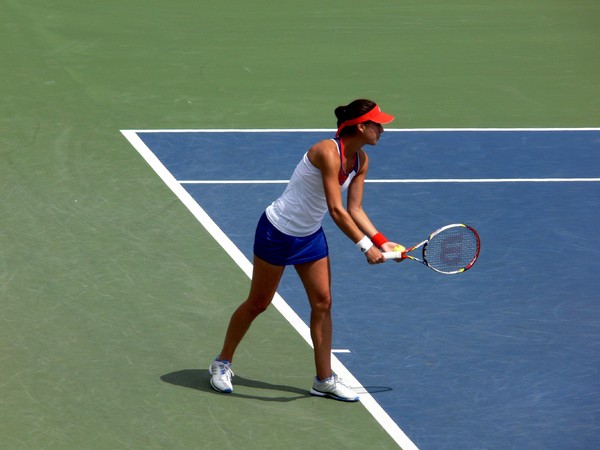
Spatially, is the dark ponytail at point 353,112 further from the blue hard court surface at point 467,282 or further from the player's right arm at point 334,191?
the blue hard court surface at point 467,282

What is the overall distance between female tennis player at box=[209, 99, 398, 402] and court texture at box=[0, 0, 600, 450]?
0.97 ft

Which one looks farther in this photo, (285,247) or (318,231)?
(318,231)

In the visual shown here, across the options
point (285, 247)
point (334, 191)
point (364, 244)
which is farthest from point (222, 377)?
point (334, 191)

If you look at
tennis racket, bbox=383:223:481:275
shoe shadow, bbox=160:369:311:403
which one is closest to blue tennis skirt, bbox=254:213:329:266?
tennis racket, bbox=383:223:481:275

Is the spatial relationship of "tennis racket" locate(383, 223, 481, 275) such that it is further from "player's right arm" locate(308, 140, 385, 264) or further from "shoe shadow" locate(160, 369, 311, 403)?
"shoe shadow" locate(160, 369, 311, 403)

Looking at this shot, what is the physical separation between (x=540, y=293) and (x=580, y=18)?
10276 millimetres

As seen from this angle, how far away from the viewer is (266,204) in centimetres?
1192

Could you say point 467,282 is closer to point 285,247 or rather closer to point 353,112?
point 285,247

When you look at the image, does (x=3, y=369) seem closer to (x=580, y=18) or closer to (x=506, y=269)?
(x=506, y=269)

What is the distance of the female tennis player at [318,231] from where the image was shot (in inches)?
306

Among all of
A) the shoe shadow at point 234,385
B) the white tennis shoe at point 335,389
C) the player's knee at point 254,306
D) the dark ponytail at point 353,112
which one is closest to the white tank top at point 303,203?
the dark ponytail at point 353,112

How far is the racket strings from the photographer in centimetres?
824

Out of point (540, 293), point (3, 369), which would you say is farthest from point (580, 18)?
point (3, 369)

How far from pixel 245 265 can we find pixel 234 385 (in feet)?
7.30
